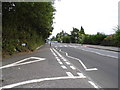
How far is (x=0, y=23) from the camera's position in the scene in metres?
13.0

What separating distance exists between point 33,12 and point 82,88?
32.5ft

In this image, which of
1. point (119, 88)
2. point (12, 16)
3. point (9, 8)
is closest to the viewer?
point (119, 88)

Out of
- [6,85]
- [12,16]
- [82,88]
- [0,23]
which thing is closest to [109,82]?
[82,88]

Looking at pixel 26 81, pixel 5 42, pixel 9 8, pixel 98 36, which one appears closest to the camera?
pixel 26 81

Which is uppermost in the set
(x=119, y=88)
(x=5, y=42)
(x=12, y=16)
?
(x=12, y=16)

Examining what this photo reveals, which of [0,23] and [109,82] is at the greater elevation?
[0,23]

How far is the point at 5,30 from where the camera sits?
45.6ft

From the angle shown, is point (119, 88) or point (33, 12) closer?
point (119, 88)

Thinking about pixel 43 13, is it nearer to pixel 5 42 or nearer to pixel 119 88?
pixel 5 42

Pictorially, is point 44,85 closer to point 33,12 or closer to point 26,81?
point 26,81

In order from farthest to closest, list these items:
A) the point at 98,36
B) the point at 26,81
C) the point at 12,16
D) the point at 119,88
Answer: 1. the point at 98,36
2. the point at 12,16
3. the point at 26,81
4. the point at 119,88

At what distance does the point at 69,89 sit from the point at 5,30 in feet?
35.8

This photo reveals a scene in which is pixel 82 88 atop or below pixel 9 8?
below

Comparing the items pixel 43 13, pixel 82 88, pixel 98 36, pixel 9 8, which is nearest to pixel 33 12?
pixel 43 13
